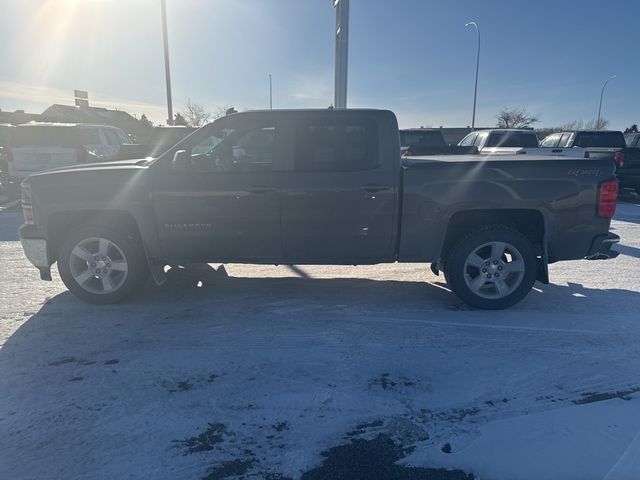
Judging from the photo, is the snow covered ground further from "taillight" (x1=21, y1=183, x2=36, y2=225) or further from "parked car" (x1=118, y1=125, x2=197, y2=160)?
"parked car" (x1=118, y1=125, x2=197, y2=160)

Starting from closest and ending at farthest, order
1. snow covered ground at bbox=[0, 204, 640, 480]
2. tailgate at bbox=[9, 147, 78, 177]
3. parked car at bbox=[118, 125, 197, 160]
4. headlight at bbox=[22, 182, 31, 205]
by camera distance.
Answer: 1. snow covered ground at bbox=[0, 204, 640, 480]
2. headlight at bbox=[22, 182, 31, 205]
3. parked car at bbox=[118, 125, 197, 160]
4. tailgate at bbox=[9, 147, 78, 177]

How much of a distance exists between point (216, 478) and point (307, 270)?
3.87m

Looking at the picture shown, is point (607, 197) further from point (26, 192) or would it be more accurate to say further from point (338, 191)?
point (26, 192)

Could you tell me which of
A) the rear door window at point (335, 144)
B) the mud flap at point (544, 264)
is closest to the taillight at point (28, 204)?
the rear door window at point (335, 144)

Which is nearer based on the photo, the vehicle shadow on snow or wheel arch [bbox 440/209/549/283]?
the vehicle shadow on snow

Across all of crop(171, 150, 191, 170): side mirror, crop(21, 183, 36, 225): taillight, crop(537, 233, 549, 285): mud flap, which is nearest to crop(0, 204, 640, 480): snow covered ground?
crop(537, 233, 549, 285): mud flap

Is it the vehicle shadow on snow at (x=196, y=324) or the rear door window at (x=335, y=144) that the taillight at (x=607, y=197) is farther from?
the rear door window at (x=335, y=144)

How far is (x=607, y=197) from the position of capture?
434 centimetres

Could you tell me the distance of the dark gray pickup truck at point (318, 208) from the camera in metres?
4.37

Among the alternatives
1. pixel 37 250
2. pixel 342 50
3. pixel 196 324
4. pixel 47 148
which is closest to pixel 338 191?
pixel 196 324

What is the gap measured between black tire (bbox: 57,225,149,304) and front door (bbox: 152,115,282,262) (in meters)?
0.38

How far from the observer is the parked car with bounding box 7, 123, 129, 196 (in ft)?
37.9

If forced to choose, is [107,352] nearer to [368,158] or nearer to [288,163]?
[288,163]

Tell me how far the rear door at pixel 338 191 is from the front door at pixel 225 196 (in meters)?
0.21
